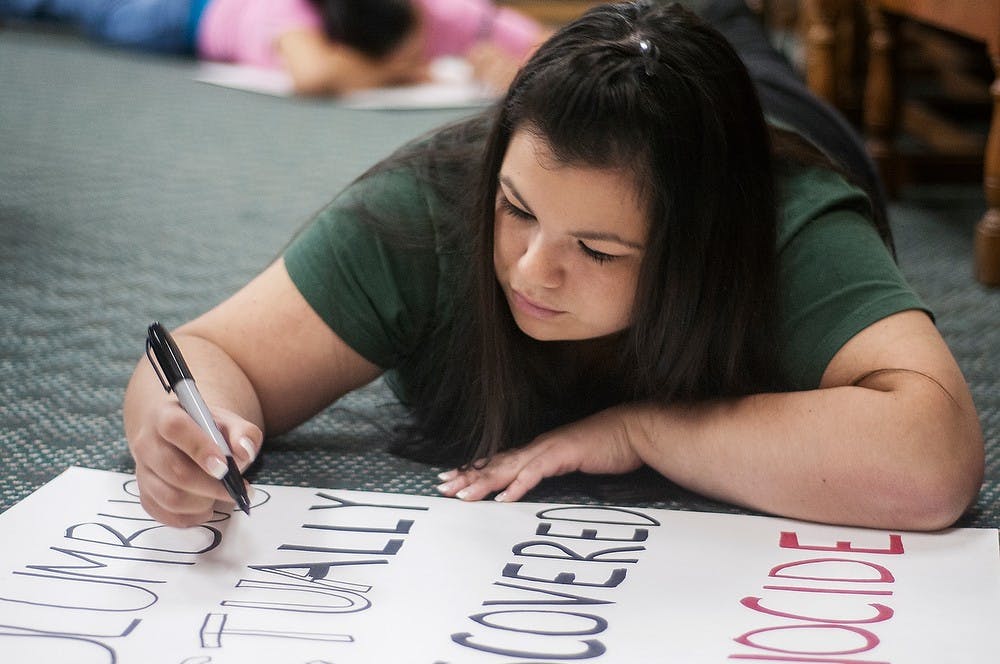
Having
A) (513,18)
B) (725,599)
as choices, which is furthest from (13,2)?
(725,599)

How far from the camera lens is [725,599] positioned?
2.19 ft

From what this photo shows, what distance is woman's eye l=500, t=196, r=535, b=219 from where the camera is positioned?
747 millimetres

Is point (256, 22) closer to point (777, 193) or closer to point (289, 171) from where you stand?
point (289, 171)

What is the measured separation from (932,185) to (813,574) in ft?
4.71

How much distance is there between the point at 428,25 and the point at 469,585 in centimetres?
220

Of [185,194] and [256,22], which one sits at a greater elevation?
[256,22]

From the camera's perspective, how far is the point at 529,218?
2.45ft

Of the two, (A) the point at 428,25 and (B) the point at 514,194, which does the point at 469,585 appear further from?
(A) the point at 428,25

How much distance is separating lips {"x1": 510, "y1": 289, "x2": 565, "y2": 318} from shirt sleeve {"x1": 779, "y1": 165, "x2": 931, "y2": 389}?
172 mm

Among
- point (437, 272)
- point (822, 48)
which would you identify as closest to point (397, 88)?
point (822, 48)

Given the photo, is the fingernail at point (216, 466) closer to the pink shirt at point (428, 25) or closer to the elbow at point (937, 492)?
the elbow at point (937, 492)

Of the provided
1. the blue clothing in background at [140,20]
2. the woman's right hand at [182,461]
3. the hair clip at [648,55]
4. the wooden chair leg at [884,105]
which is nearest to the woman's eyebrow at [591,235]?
the hair clip at [648,55]

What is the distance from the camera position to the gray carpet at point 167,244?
89 cm

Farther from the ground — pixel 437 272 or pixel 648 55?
pixel 648 55
